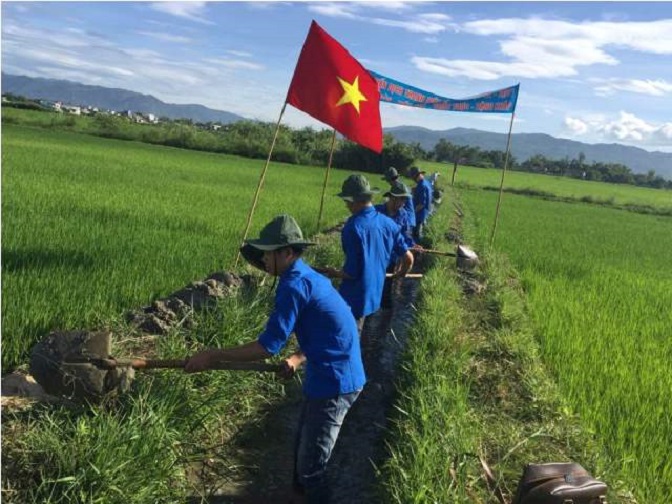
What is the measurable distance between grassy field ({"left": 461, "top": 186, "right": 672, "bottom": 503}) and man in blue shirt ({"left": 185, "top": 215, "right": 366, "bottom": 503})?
1762 mm

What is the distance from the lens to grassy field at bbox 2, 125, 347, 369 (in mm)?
4492

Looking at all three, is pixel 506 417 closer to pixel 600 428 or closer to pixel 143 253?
pixel 600 428

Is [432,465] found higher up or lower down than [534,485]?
lower down

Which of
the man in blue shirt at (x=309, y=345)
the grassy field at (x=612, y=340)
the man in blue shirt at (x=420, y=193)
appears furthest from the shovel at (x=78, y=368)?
the man in blue shirt at (x=420, y=193)

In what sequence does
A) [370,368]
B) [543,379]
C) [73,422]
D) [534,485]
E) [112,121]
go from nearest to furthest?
1. [534,485]
2. [73,422]
3. [543,379]
4. [370,368]
5. [112,121]

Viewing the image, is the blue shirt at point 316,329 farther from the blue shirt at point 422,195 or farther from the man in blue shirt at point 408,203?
the blue shirt at point 422,195

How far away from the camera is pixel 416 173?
31.3ft

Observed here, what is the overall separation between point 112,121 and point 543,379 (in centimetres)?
4551

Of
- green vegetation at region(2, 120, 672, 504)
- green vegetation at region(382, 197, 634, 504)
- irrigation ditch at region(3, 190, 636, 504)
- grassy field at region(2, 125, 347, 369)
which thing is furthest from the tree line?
irrigation ditch at region(3, 190, 636, 504)

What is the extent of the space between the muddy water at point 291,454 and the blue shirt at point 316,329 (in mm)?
548

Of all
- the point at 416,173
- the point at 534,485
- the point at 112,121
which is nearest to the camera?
the point at 534,485

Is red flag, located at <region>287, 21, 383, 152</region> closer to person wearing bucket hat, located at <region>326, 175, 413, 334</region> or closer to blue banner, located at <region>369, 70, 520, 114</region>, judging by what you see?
person wearing bucket hat, located at <region>326, 175, 413, 334</region>

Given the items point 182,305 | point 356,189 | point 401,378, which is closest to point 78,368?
point 182,305

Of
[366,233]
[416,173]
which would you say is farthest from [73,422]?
[416,173]
